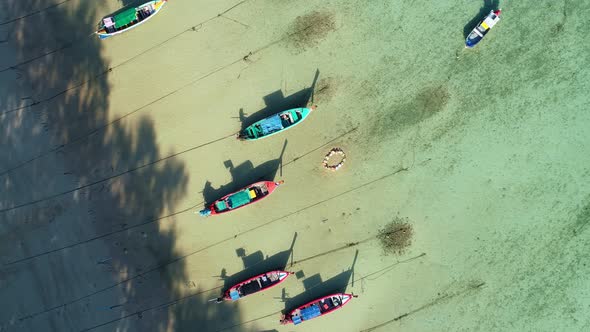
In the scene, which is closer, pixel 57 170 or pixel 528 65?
pixel 528 65

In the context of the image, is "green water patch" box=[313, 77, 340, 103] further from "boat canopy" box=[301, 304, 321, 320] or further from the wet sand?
"boat canopy" box=[301, 304, 321, 320]

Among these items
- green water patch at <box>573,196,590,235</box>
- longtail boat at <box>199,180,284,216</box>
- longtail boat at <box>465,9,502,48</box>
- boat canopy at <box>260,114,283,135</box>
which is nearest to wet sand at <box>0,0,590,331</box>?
green water patch at <box>573,196,590,235</box>

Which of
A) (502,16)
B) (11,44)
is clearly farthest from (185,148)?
(502,16)

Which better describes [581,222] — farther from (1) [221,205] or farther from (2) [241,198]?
(1) [221,205]

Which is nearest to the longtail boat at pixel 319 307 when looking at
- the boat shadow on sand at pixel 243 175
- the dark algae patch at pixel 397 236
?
the dark algae patch at pixel 397 236

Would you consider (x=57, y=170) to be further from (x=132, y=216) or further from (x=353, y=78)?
(x=353, y=78)

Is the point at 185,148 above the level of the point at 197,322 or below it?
above

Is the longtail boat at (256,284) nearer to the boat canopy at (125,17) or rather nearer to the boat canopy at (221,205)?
the boat canopy at (221,205)
